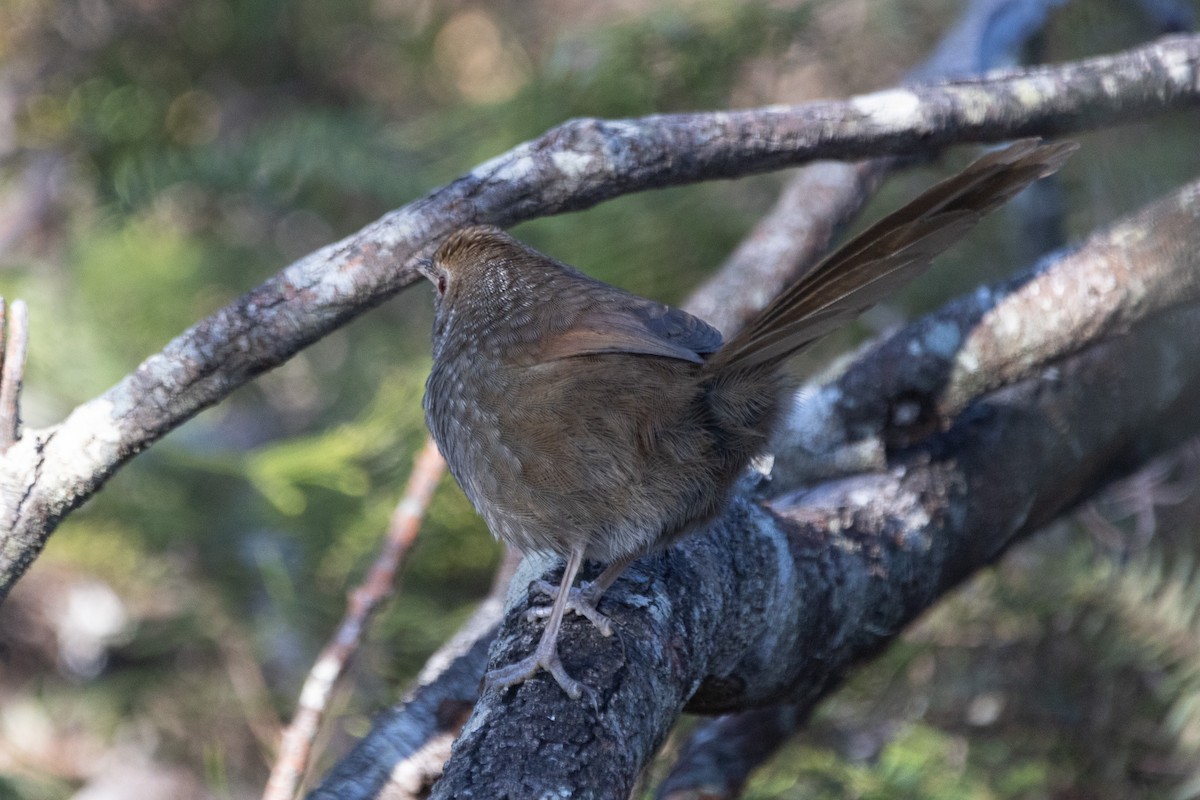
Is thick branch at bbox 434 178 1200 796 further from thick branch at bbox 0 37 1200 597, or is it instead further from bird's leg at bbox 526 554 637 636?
thick branch at bbox 0 37 1200 597

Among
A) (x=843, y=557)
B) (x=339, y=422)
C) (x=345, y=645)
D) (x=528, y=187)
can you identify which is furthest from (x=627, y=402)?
(x=339, y=422)

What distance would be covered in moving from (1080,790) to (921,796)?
1.77ft

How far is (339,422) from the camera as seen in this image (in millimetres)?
4656

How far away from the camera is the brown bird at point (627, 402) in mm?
1815

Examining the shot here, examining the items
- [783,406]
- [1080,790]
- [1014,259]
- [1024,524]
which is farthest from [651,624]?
[1014,259]

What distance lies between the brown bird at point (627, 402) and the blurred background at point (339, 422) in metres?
1.08

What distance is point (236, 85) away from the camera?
247 inches

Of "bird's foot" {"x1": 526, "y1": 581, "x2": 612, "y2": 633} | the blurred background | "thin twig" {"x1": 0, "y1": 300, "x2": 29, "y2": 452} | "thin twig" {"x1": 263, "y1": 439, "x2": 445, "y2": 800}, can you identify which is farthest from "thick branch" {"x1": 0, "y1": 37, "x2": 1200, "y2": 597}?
"thin twig" {"x1": 263, "y1": 439, "x2": 445, "y2": 800}

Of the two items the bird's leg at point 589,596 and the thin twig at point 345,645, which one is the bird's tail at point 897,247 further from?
the thin twig at point 345,645

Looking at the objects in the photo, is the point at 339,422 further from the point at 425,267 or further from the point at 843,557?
the point at 843,557

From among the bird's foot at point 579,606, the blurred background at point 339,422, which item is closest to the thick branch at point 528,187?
the blurred background at point 339,422

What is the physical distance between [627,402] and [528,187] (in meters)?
0.45

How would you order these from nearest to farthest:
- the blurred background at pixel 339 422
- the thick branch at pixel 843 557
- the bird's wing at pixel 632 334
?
the thick branch at pixel 843 557
the bird's wing at pixel 632 334
the blurred background at pixel 339 422

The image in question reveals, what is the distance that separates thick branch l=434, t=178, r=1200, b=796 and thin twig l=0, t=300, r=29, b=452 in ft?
2.91
